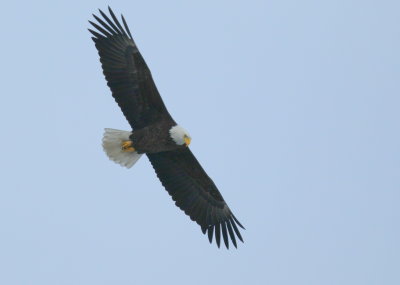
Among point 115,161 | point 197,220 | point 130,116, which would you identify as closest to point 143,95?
point 130,116

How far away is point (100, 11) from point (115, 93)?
44.3 inches

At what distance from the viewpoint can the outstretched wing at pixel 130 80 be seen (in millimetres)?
10117

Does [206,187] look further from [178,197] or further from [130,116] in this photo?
[130,116]

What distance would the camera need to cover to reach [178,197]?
35.1 ft

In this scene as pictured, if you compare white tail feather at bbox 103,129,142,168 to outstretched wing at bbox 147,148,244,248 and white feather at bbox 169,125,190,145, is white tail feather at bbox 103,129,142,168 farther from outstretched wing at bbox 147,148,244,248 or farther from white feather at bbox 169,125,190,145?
white feather at bbox 169,125,190,145

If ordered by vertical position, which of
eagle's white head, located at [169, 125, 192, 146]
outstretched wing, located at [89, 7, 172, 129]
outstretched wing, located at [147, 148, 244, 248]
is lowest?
outstretched wing, located at [147, 148, 244, 248]

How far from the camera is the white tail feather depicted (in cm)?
1042

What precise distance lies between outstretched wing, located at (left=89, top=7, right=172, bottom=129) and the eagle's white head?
0.17 meters

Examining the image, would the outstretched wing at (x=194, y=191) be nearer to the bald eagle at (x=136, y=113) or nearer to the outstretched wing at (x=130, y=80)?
the bald eagle at (x=136, y=113)

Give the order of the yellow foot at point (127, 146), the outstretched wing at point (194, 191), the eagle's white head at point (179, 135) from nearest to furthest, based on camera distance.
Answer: the eagle's white head at point (179, 135)
the yellow foot at point (127, 146)
the outstretched wing at point (194, 191)

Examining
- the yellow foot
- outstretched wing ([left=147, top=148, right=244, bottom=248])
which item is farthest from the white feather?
the yellow foot

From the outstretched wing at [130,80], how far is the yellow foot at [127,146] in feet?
0.91

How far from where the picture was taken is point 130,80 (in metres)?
10.1

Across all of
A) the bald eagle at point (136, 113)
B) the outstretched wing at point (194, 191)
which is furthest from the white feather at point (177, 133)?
the outstretched wing at point (194, 191)
